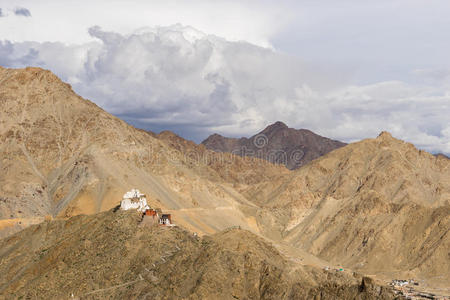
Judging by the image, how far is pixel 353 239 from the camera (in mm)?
162000

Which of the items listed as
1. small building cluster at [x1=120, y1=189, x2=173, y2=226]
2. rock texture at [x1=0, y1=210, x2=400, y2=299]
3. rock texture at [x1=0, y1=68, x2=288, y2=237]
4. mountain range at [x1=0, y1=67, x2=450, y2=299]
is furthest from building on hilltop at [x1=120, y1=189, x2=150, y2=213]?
rock texture at [x1=0, y1=68, x2=288, y2=237]

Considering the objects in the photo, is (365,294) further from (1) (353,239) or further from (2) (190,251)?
(1) (353,239)

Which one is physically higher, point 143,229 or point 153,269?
point 143,229

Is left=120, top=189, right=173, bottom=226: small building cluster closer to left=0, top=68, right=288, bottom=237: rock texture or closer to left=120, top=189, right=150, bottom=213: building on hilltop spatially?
left=120, top=189, right=150, bottom=213: building on hilltop

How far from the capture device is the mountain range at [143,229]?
2419 inches

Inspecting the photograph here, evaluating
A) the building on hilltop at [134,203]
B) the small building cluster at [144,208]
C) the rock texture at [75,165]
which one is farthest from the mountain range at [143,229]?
the building on hilltop at [134,203]

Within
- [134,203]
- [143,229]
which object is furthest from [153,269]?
[134,203]

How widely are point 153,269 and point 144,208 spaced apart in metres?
22.2

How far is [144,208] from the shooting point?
86.3 meters

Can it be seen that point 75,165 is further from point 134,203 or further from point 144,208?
point 144,208

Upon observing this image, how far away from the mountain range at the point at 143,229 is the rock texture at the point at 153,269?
0.20m

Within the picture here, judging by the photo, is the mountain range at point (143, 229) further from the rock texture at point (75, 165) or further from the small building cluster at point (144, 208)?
the small building cluster at point (144, 208)

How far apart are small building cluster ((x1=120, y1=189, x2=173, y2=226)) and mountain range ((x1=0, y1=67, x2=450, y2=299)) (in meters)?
2.10

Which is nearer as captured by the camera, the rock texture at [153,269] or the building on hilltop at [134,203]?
the rock texture at [153,269]
